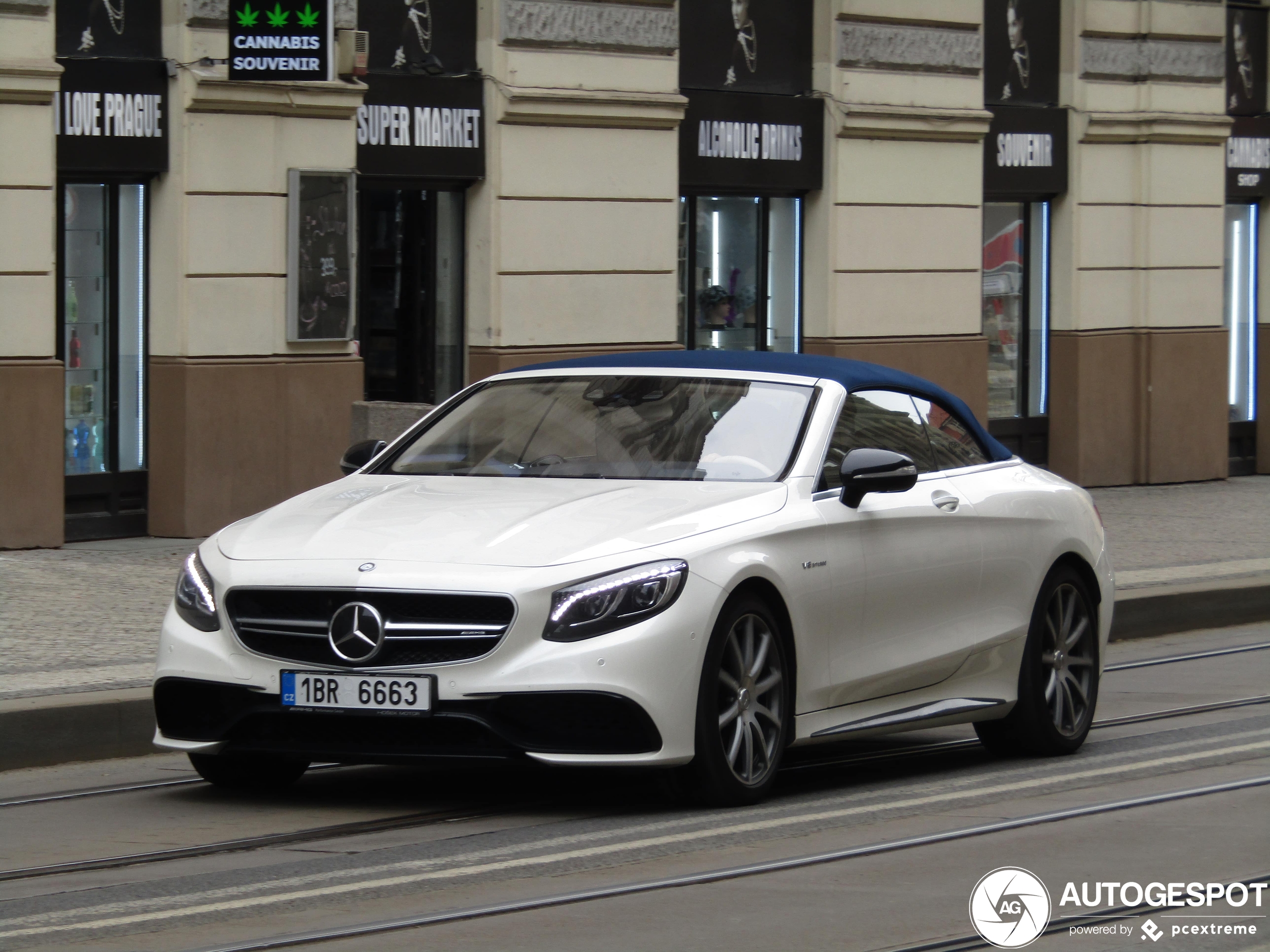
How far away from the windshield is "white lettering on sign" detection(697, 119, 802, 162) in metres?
10.9

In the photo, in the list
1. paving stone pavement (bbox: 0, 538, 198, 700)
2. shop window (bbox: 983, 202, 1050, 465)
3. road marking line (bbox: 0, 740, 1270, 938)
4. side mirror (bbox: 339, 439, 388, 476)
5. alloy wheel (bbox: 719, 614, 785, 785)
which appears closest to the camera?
road marking line (bbox: 0, 740, 1270, 938)

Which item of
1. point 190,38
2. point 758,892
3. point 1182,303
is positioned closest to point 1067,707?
point 758,892

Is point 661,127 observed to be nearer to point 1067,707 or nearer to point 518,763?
point 1067,707

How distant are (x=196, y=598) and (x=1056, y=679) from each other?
10.7 ft

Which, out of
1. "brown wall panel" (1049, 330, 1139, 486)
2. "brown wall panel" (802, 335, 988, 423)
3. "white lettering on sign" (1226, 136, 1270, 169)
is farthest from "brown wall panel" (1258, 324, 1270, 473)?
"brown wall panel" (802, 335, 988, 423)

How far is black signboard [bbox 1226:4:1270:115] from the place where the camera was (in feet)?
76.4

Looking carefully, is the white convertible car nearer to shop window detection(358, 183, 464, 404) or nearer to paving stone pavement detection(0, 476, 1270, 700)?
paving stone pavement detection(0, 476, 1270, 700)

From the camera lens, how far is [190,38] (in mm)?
15078

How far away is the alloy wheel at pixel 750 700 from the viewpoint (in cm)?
684

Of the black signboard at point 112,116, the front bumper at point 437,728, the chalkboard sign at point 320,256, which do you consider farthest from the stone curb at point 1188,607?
the black signboard at point 112,116

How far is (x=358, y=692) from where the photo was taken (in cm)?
661

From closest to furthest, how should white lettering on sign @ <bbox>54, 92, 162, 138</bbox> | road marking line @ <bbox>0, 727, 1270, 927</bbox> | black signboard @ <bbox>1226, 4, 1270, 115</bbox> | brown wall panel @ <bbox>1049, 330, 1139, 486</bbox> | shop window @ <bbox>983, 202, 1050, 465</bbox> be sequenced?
1. road marking line @ <bbox>0, 727, 1270, 927</bbox>
2. white lettering on sign @ <bbox>54, 92, 162, 138</bbox>
3. shop window @ <bbox>983, 202, 1050, 465</bbox>
4. brown wall panel @ <bbox>1049, 330, 1139, 486</bbox>
5. black signboard @ <bbox>1226, 4, 1270, 115</bbox>

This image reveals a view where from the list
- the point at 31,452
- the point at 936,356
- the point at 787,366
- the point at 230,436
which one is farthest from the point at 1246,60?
the point at 787,366

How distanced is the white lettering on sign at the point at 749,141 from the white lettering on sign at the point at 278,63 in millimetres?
4520
